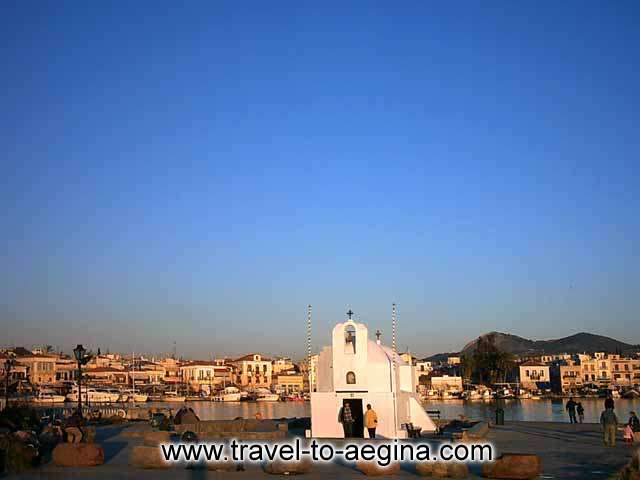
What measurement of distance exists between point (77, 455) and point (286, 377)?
151 metres

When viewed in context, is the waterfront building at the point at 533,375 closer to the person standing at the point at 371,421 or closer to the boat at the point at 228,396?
the boat at the point at 228,396

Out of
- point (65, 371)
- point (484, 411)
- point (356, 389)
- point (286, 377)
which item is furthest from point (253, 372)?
point (356, 389)

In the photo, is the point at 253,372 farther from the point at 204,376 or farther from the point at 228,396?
the point at 228,396

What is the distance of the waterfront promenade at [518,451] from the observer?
63.5ft

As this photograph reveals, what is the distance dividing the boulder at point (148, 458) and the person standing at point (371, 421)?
7799 mm

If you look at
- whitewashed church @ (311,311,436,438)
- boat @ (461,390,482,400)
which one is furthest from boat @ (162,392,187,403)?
whitewashed church @ (311,311,436,438)

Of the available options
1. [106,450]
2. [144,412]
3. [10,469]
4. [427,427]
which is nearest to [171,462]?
[10,469]

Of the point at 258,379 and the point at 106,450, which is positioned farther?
the point at 258,379

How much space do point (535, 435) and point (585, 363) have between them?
140 meters

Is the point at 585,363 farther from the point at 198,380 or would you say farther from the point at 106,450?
the point at 106,450

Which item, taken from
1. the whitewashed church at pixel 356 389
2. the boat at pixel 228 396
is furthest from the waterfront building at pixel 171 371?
the whitewashed church at pixel 356 389

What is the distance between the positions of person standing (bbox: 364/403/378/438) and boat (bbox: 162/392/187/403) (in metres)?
120

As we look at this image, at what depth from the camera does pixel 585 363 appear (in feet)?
528

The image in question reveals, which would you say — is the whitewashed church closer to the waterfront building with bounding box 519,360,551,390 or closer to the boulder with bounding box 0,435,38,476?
the boulder with bounding box 0,435,38,476
